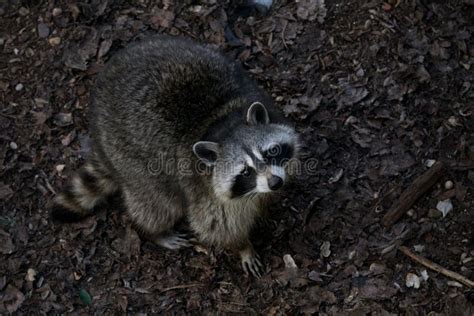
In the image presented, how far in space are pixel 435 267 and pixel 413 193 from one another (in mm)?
505

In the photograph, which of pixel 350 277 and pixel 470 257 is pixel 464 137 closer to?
pixel 470 257

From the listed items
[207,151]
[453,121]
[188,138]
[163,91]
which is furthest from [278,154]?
[453,121]

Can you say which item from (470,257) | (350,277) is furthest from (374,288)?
(470,257)

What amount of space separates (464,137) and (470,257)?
0.83m

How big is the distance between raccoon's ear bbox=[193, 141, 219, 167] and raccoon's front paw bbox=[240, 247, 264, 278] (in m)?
0.71

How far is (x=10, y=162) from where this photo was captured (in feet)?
15.7

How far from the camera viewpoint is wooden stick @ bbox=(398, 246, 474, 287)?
377 cm

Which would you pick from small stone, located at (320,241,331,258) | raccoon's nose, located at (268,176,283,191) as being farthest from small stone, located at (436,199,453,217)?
raccoon's nose, located at (268,176,283,191)

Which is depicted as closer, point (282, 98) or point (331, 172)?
point (331, 172)

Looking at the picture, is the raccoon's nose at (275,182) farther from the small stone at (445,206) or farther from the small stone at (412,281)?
the small stone at (445,206)

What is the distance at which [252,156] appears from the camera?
12.0ft

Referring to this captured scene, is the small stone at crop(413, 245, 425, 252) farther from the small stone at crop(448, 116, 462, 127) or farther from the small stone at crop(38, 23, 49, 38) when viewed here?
the small stone at crop(38, 23, 49, 38)

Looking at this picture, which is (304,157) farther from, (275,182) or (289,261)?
(275,182)

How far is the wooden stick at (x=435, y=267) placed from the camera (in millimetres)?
3766
